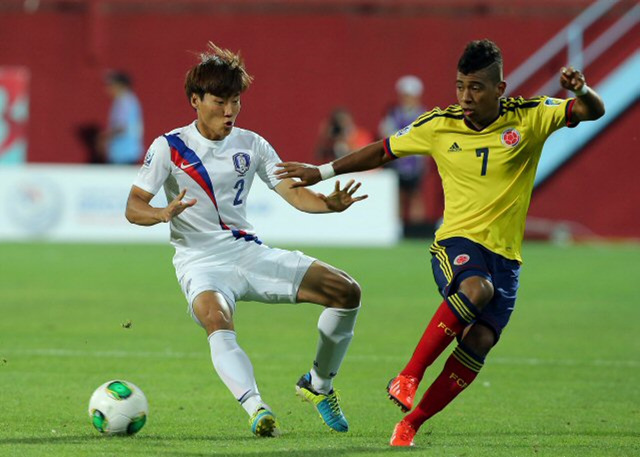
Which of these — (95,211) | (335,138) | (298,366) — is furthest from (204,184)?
(335,138)

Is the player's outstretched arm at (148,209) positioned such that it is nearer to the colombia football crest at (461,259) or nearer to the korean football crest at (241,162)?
the korean football crest at (241,162)

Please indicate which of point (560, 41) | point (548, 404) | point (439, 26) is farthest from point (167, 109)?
point (548, 404)

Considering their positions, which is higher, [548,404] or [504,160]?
[504,160]

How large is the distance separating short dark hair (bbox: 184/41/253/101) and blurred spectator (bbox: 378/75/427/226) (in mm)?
15690

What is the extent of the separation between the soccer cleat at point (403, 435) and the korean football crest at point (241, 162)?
5.50 feet

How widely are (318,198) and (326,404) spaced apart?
45.5 inches

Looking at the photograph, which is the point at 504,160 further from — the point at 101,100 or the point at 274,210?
the point at 101,100

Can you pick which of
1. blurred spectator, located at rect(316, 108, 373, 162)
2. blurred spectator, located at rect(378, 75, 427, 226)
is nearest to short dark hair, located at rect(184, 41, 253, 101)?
blurred spectator, located at rect(378, 75, 427, 226)

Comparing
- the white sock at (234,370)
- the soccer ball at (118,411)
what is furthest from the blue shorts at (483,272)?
the soccer ball at (118,411)

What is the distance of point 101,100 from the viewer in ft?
88.1

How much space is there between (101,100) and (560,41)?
921 cm

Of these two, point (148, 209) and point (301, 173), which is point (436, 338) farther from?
point (148, 209)

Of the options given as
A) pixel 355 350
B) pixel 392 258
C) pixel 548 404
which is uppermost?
pixel 548 404

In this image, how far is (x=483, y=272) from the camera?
22.4ft
